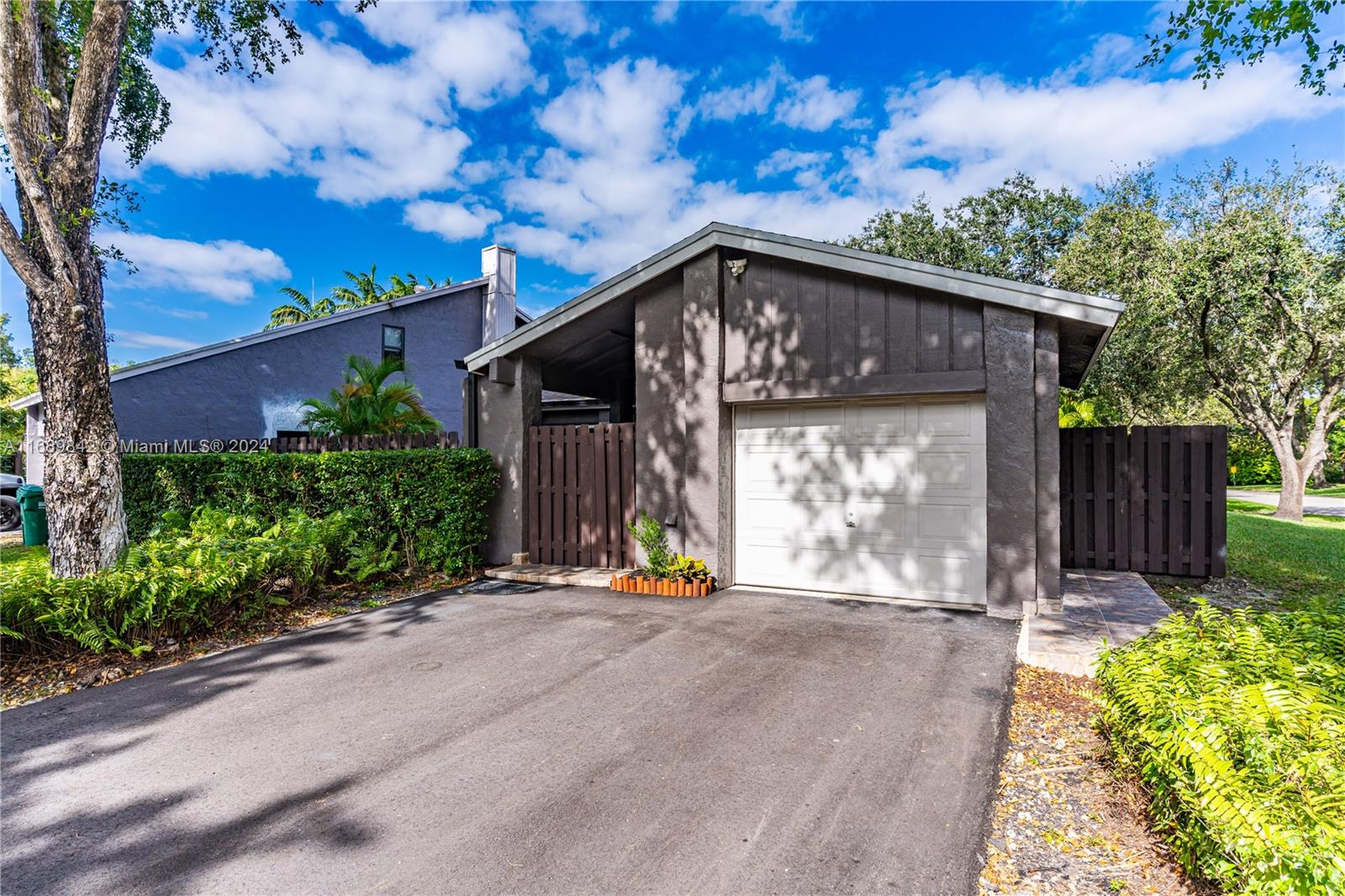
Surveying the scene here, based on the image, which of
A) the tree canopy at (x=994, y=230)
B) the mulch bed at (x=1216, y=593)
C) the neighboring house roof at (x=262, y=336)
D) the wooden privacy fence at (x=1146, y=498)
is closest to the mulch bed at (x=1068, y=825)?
the mulch bed at (x=1216, y=593)

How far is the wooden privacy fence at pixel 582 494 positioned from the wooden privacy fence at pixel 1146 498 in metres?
5.81

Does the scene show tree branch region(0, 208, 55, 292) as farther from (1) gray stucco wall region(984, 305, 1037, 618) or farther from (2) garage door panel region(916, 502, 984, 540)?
(1) gray stucco wall region(984, 305, 1037, 618)

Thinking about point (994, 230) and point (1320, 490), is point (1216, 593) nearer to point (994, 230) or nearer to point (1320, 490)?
point (994, 230)

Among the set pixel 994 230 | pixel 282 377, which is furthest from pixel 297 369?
pixel 994 230

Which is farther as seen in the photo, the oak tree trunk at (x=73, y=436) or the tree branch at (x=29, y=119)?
the oak tree trunk at (x=73, y=436)

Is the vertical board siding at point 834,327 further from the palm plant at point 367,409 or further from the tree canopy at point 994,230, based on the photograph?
the tree canopy at point 994,230

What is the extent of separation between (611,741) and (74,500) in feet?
19.6

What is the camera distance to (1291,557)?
895cm

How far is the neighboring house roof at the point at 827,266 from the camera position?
563cm

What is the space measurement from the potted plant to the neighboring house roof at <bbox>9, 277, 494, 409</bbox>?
1016 centimetres

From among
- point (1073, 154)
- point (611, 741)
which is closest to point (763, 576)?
point (611, 741)

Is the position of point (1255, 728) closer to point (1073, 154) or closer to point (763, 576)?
point (763, 576)

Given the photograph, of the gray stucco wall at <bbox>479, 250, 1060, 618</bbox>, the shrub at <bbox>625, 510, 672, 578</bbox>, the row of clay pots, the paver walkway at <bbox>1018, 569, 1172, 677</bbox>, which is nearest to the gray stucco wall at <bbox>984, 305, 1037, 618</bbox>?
the gray stucco wall at <bbox>479, 250, 1060, 618</bbox>

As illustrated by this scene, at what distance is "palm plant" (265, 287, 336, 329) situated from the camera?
2725cm
